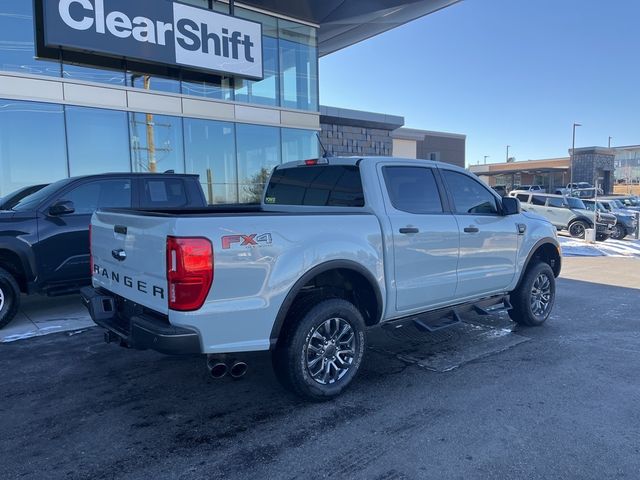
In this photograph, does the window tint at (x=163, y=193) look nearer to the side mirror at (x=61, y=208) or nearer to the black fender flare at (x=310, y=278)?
the side mirror at (x=61, y=208)

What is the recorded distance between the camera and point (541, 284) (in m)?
6.00

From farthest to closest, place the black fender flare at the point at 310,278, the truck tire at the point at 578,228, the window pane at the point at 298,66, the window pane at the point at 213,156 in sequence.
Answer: the truck tire at the point at 578,228
the window pane at the point at 298,66
the window pane at the point at 213,156
the black fender flare at the point at 310,278

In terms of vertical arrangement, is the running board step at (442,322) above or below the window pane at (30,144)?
below

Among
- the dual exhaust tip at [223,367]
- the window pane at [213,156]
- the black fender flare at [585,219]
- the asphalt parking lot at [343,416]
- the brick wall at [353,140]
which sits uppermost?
the brick wall at [353,140]

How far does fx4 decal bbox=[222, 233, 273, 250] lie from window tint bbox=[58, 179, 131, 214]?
170 inches

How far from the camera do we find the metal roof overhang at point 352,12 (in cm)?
1534

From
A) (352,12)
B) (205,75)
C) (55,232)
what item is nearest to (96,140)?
(205,75)

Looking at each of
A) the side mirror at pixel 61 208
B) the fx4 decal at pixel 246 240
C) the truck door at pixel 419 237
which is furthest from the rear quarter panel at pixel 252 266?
the side mirror at pixel 61 208

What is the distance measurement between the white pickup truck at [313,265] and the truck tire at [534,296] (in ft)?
0.32

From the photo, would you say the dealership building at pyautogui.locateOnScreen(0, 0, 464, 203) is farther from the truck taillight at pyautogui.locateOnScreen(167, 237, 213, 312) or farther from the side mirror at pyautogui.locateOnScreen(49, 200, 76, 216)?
the truck taillight at pyautogui.locateOnScreen(167, 237, 213, 312)

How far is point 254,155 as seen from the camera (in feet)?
50.0

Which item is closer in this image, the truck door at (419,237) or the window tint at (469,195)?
the truck door at (419,237)

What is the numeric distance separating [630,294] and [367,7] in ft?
40.2

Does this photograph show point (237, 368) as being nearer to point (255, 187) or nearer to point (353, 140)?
point (255, 187)
